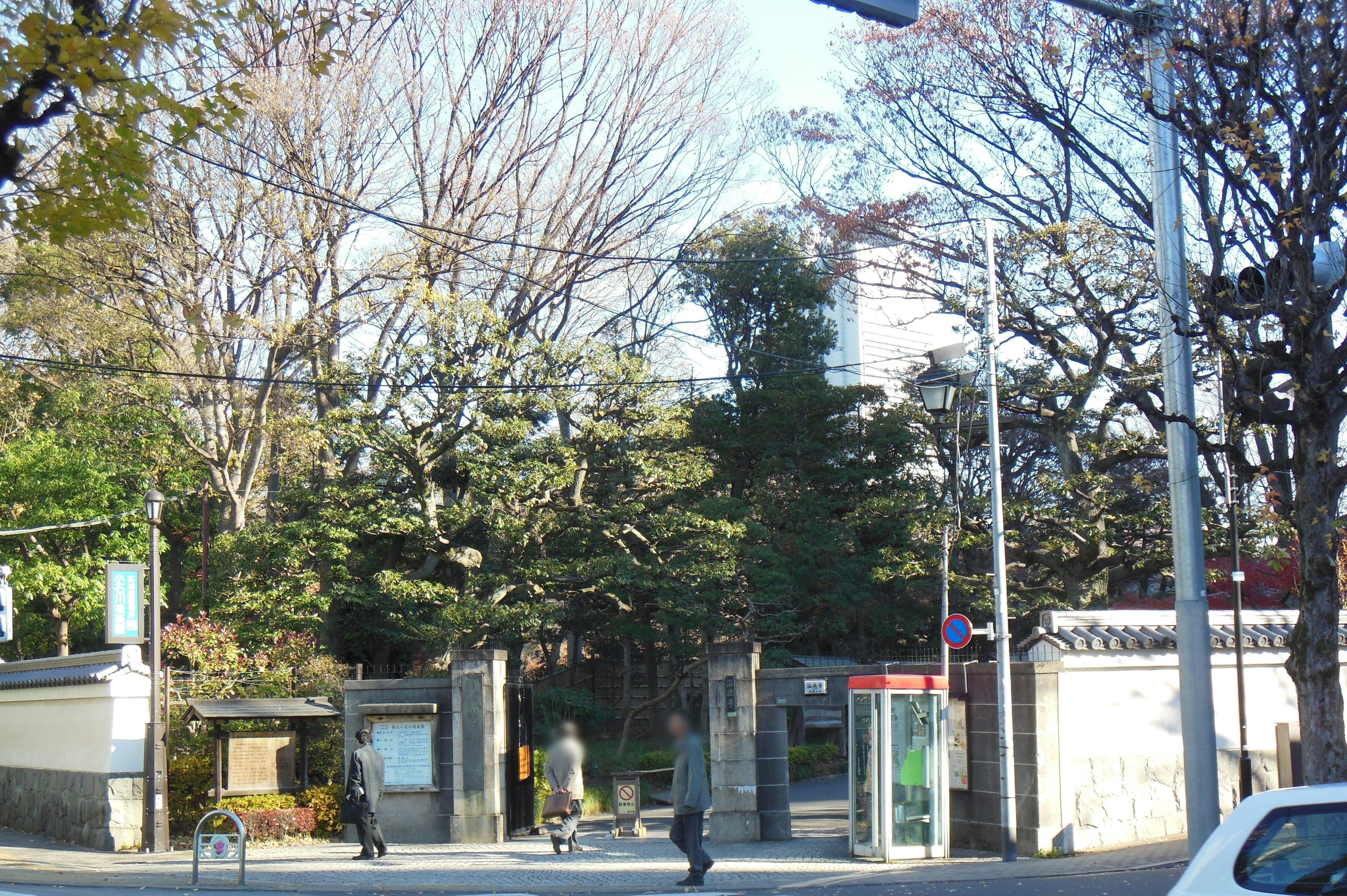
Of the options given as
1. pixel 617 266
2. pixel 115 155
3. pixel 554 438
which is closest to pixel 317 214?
pixel 554 438

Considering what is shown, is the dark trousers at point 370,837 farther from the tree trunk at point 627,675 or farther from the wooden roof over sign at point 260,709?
the tree trunk at point 627,675

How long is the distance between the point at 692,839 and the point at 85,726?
35.3 ft

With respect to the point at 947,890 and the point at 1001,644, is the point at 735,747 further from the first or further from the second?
the point at 947,890

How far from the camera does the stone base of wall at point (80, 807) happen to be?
662 inches

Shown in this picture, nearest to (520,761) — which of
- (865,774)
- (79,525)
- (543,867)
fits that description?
(543,867)

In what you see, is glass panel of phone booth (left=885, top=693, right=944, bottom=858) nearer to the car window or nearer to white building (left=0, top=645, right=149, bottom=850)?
the car window

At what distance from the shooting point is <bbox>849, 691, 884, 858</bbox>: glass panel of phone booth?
45.7 feet

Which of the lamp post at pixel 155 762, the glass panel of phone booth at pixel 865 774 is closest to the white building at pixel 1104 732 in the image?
the glass panel of phone booth at pixel 865 774

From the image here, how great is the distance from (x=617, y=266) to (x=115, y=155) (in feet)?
77.6

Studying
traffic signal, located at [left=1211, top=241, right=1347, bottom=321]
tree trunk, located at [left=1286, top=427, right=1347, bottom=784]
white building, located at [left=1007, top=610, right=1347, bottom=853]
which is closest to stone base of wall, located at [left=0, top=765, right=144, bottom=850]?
white building, located at [left=1007, top=610, right=1347, bottom=853]

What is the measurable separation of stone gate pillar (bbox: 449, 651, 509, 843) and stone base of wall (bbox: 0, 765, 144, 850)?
15.8 feet

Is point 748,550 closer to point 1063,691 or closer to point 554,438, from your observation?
point 554,438

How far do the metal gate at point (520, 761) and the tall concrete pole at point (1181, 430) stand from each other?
10259 millimetres

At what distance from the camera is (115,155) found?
6750 millimetres
